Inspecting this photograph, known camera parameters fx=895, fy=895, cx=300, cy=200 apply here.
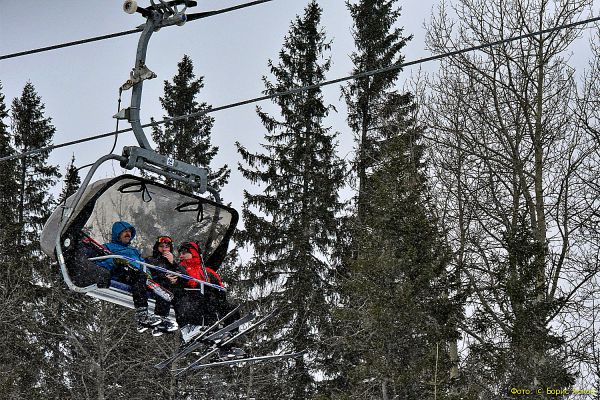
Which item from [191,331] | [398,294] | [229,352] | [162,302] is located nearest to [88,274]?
[162,302]

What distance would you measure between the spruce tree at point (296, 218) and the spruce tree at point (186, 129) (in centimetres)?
162

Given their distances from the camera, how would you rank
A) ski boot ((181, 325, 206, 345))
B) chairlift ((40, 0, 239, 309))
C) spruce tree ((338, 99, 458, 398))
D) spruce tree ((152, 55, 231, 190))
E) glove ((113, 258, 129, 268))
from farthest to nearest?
spruce tree ((152, 55, 231, 190)) → spruce tree ((338, 99, 458, 398)) → ski boot ((181, 325, 206, 345)) → glove ((113, 258, 129, 268)) → chairlift ((40, 0, 239, 309))

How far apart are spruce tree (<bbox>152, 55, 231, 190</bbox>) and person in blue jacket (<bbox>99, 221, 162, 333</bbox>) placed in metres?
20.5

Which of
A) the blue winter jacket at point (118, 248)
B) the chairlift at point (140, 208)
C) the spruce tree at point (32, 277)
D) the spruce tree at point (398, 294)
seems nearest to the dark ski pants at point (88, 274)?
the chairlift at point (140, 208)

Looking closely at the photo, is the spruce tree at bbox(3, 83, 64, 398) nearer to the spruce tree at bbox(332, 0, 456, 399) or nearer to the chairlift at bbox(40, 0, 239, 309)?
the spruce tree at bbox(332, 0, 456, 399)

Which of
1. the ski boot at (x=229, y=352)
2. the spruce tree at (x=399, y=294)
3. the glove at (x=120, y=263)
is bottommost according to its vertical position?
the ski boot at (x=229, y=352)

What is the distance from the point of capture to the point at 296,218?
30281mm

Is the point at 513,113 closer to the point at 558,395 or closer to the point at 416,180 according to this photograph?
the point at 416,180

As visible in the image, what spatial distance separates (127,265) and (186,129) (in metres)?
23.0

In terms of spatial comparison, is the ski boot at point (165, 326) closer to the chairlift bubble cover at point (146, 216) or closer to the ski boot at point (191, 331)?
the ski boot at point (191, 331)

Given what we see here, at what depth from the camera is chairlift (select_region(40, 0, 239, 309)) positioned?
8.95 m

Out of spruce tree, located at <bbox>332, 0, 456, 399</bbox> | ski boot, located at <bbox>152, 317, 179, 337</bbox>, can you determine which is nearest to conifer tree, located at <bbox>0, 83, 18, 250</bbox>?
spruce tree, located at <bbox>332, 0, 456, 399</bbox>

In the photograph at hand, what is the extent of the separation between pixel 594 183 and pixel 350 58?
13651 mm

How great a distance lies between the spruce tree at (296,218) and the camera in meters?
27.8
